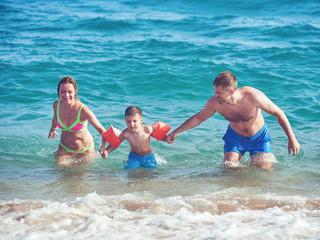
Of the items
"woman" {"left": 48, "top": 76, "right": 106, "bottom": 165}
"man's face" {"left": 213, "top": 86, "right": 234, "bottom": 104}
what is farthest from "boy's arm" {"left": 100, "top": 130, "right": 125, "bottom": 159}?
"man's face" {"left": 213, "top": 86, "right": 234, "bottom": 104}

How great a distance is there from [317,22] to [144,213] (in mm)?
15290

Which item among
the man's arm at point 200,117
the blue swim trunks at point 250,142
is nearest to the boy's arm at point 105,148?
the man's arm at point 200,117

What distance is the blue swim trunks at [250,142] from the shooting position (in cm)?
604

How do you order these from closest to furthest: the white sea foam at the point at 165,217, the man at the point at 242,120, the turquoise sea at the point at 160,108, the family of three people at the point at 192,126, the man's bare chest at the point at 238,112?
the white sea foam at the point at 165,217
the turquoise sea at the point at 160,108
the man at the point at 242,120
the family of three people at the point at 192,126
the man's bare chest at the point at 238,112

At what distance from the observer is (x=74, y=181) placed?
5602 mm

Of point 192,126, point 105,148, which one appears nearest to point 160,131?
point 192,126

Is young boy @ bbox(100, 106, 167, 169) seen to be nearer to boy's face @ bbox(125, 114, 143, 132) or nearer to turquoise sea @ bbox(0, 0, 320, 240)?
boy's face @ bbox(125, 114, 143, 132)

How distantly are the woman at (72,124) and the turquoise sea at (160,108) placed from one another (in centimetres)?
23

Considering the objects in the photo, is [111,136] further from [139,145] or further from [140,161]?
[140,161]

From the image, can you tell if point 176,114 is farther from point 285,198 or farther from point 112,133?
point 285,198

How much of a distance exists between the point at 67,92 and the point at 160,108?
4.21 metres

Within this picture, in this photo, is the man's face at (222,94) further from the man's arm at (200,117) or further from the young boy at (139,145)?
the young boy at (139,145)

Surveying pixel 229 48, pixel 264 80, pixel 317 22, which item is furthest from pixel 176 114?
pixel 317 22

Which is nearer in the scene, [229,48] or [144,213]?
[144,213]
